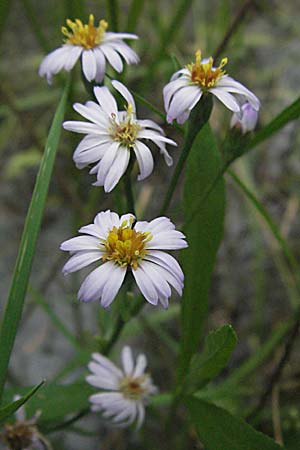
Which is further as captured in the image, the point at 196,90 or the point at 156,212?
the point at 156,212

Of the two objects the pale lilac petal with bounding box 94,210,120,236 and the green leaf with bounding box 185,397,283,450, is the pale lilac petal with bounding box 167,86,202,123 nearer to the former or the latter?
the pale lilac petal with bounding box 94,210,120,236

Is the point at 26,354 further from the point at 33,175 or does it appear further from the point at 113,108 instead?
the point at 113,108

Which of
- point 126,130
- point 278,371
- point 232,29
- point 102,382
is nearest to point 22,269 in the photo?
point 126,130

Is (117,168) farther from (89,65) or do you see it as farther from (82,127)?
(89,65)

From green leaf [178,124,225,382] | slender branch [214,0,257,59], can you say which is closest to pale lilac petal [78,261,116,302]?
green leaf [178,124,225,382]

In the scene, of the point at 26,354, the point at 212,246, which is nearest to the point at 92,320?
the point at 26,354

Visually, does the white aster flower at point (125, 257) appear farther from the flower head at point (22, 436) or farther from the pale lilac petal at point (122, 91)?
the flower head at point (22, 436)

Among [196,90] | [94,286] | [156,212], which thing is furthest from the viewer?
[156,212]
